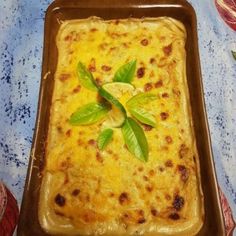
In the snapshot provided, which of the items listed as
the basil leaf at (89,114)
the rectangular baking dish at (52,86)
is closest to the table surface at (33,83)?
the rectangular baking dish at (52,86)

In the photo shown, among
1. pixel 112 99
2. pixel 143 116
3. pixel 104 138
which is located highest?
pixel 112 99

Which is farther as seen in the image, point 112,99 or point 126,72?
point 126,72

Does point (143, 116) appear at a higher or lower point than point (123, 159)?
higher

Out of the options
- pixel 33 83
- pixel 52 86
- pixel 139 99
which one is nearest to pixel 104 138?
pixel 139 99

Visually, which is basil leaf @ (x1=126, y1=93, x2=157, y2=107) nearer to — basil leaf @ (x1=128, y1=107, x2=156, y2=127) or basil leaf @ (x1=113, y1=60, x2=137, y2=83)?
basil leaf @ (x1=128, y1=107, x2=156, y2=127)

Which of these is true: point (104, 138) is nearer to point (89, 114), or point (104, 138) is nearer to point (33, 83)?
point (89, 114)

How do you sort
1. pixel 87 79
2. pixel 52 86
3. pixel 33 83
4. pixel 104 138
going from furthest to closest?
pixel 33 83 → pixel 52 86 → pixel 87 79 → pixel 104 138

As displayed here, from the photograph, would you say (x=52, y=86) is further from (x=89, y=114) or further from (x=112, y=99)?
(x=112, y=99)

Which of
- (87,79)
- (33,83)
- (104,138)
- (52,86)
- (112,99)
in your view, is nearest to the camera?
(112,99)
